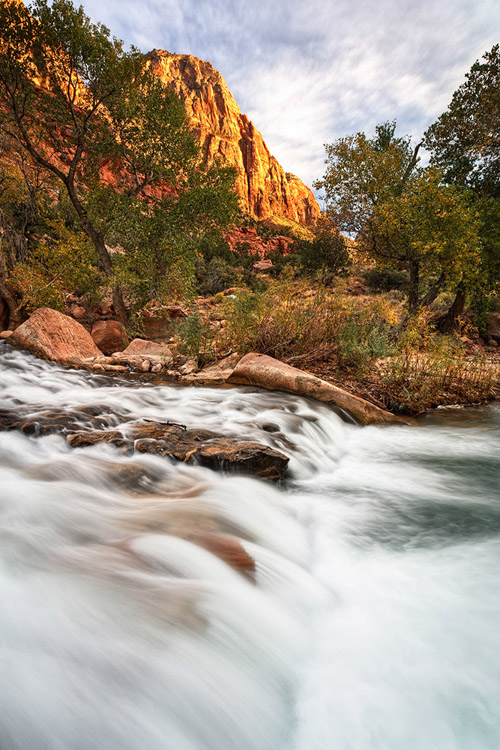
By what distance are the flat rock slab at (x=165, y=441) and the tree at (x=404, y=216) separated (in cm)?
897

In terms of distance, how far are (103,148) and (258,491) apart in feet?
41.2

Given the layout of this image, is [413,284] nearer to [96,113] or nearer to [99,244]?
[99,244]

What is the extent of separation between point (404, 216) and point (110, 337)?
1001cm

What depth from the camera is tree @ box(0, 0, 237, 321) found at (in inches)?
343

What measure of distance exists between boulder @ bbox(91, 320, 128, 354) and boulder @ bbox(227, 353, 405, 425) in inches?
229

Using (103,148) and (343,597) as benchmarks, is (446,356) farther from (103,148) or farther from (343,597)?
(103,148)

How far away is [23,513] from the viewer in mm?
1817

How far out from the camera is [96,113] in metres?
10.7

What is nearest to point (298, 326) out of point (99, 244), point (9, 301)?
point (99, 244)

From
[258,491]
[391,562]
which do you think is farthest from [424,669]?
[258,491]

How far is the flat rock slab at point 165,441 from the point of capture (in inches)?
112

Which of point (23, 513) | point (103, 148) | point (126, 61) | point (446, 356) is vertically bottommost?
point (23, 513)

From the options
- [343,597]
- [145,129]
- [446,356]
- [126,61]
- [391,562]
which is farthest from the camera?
[145,129]

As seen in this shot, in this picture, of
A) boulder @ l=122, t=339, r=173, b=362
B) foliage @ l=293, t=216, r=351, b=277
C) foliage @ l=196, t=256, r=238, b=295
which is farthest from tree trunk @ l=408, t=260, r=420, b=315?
foliage @ l=293, t=216, r=351, b=277
